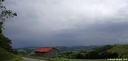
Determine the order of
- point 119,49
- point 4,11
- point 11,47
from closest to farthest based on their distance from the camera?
point 4,11 < point 11,47 < point 119,49

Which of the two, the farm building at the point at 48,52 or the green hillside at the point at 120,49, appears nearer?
the farm building at the point at 48,52

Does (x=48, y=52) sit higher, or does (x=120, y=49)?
(x=120, y=49)

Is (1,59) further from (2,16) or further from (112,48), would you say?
(112,48)

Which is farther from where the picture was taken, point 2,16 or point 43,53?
point 43,53

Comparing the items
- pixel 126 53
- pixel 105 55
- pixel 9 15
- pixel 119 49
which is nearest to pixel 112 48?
pixel 119 49

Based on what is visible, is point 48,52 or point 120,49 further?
point 120,49

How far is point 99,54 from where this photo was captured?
129 metres

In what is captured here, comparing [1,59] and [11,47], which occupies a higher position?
[11,47]

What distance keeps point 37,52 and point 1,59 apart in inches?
2509

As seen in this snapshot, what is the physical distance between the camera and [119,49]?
16175 cm

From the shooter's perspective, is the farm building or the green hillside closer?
the farm building

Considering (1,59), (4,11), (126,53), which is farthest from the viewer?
(126,53)

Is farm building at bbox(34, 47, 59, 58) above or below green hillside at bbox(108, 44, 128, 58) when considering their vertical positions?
below

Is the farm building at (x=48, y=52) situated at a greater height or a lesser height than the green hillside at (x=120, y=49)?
lesser
